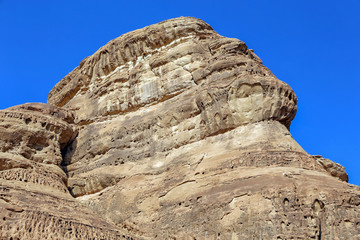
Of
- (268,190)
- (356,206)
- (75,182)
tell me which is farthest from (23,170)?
(356,206)

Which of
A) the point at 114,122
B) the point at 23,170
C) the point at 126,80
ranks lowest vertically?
the point at 23,170

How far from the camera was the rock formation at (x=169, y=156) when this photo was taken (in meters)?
19.4

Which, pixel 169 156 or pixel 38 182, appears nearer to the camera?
pixel 38 182

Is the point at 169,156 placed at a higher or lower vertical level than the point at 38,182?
higher

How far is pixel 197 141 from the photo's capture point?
2512cm

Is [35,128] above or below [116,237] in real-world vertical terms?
above

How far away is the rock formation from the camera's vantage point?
1942 cm

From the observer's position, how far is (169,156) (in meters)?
25.5

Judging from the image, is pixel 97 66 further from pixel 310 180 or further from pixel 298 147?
pixel 310 180

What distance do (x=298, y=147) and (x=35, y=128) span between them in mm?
13755

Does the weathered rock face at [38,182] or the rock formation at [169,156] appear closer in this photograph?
the weathered rock face at [38,182]

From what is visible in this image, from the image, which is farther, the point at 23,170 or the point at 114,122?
the point at 114,122

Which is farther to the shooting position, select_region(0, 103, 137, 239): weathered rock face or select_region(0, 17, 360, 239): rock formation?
select_region(0, 17, 360, 239): rock formation

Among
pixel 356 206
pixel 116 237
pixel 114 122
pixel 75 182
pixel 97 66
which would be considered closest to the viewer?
pixel 356 206
